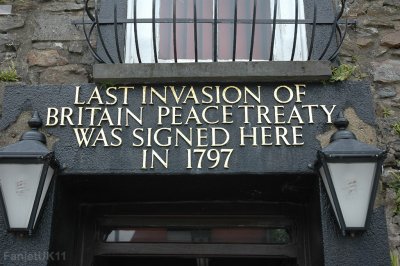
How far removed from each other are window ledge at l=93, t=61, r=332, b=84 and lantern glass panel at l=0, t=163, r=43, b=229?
2.65 ft

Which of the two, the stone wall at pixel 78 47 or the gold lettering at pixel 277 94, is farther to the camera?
the stone wall at pixel 78 47

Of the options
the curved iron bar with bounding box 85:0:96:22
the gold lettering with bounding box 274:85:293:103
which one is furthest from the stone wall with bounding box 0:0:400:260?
the gold lettering with bounding box 274:85:293:103

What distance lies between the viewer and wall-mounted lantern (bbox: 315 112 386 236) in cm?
338

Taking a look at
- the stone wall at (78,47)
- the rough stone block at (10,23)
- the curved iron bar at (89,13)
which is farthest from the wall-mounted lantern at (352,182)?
the rough stone block at (10,23)

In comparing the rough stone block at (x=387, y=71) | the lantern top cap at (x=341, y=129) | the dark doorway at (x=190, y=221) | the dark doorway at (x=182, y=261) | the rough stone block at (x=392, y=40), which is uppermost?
the rough stone block at (x=392, y=40)

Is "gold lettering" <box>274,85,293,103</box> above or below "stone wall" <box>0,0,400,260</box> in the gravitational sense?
below

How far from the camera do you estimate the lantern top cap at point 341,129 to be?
11.8 feet

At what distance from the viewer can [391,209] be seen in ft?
12.3

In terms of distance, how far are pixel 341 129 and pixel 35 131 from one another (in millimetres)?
1898

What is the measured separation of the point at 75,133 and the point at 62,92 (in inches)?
12.3

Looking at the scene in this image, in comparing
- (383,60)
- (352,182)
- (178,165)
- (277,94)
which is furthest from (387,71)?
(178,165)

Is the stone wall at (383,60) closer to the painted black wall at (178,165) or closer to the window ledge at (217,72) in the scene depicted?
the painted black wall at (178,165)

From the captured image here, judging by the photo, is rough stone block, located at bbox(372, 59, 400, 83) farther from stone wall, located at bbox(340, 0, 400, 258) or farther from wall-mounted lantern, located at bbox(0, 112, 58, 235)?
wall-mounted lantern, located at bbox(0, 112, 58, 235)

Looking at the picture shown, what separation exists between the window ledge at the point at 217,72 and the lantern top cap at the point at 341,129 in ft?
1.05
